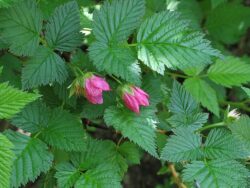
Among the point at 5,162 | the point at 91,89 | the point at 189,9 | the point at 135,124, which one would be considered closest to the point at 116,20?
the point at 91,89

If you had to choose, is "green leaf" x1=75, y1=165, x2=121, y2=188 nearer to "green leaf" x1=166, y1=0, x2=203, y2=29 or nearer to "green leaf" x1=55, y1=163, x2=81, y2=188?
"green leaf" x1=55, y1=163, x2=81, y2=188

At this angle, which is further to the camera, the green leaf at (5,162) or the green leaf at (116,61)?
the green leaf at (116,61)

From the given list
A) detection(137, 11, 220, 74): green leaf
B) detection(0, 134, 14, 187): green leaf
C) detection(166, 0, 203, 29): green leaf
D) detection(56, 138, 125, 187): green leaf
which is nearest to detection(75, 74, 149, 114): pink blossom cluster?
detection(137, 11, 220, 74): green leaf

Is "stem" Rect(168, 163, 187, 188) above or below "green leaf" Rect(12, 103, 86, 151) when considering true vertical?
below

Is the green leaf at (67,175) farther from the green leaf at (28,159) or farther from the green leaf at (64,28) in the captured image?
the green leaf at (64,28)

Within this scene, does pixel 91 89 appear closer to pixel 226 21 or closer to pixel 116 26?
pixel 116 26

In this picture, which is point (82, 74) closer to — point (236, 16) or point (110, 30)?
point (110, 30)

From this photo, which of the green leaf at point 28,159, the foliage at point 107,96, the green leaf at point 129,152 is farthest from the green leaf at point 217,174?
the green leaf at point 28,159
